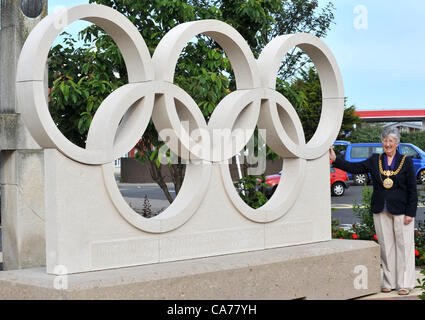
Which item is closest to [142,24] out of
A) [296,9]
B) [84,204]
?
[84,204]

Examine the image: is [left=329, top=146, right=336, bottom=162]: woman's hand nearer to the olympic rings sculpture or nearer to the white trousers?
the olympic rings sculpture

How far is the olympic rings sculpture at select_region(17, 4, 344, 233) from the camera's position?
5.19 metres

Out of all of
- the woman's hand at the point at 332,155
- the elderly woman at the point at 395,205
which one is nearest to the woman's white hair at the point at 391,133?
the elderly woman at the point at 395,205

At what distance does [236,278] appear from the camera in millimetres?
5938

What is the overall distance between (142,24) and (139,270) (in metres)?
5.30

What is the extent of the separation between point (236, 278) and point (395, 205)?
203 cm

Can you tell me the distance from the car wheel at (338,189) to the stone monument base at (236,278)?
52.3 feet

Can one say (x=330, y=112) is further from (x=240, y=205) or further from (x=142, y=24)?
(x=142, y=24)

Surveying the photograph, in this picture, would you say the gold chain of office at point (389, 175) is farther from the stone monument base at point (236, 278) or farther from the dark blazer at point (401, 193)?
the stone monument base at point (236, 278)

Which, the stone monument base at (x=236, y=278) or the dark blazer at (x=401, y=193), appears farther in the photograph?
the dark blazer at (x=401, y=193)

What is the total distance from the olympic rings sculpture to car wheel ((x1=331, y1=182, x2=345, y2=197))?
15.8 m

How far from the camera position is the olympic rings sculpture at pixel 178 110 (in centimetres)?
519

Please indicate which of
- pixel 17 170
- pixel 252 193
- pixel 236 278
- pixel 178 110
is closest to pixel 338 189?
pixel 252 193

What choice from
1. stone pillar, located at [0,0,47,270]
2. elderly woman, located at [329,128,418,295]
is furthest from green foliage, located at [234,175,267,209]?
stone pillar, located at [0,0,47,270]
